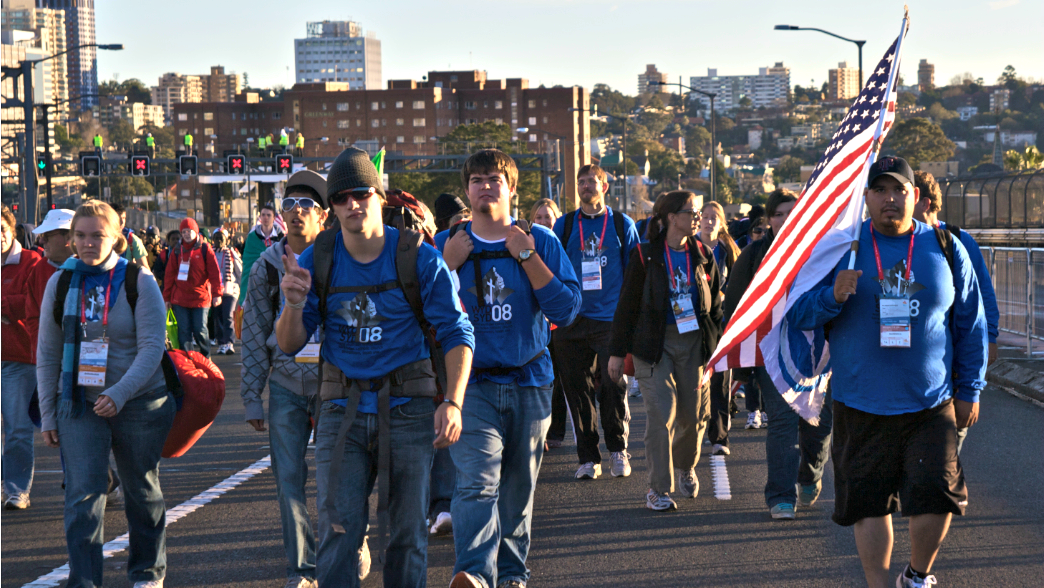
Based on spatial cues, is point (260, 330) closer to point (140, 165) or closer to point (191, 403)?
point (191, 403)

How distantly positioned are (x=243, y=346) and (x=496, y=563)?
167 cm

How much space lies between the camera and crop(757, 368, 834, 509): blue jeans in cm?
701

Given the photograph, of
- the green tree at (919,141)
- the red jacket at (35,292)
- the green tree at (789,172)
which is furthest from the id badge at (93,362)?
the green tree at (789,172)

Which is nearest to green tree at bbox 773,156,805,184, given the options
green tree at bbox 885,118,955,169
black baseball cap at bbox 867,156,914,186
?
green tree at bbox 885,118,955,169

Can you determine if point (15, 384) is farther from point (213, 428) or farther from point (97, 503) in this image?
point (213, 428)

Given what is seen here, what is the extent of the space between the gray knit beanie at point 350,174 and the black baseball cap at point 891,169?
2184mm

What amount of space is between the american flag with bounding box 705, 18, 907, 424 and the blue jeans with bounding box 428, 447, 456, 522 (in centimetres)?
199

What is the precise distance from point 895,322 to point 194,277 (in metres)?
12.2

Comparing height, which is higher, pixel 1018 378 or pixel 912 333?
pixel 912 333

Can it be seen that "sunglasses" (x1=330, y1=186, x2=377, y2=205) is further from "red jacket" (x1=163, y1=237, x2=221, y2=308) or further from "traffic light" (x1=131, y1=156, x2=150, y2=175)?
"traffic light" (x1=131, y1=156, x2=150, y2=175)

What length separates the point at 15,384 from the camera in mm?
7668

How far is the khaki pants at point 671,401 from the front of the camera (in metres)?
7.28

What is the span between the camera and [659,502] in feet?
23.8

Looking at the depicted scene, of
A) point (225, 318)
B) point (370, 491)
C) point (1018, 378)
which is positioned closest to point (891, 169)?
point (370, 491)
